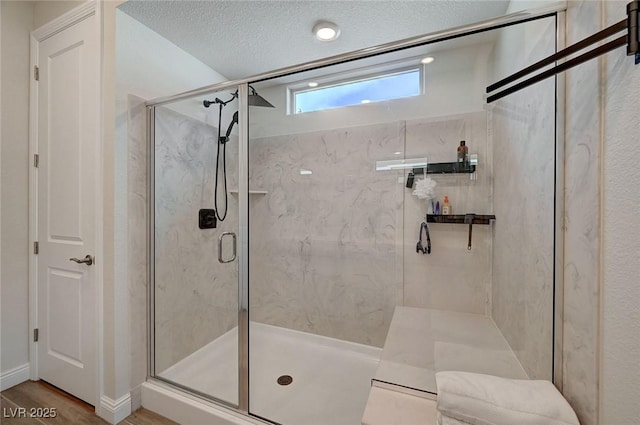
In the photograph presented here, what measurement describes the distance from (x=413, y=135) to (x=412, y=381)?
1621mm

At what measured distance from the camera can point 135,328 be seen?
1.68 meters

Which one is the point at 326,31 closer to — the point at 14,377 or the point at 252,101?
the point at 252,101

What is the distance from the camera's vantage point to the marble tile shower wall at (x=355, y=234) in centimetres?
187

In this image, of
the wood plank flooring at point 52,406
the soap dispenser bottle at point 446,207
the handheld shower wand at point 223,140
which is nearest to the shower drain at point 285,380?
the wood plank flooring at point 52,406

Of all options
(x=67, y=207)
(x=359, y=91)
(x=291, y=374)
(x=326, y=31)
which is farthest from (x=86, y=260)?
(x=359, y=91)

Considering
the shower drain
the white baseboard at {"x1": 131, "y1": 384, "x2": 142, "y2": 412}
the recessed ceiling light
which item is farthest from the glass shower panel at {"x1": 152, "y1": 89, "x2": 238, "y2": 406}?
the recessed ceiling light

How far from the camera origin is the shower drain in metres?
1.81

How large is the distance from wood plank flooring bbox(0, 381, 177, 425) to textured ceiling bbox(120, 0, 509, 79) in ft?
8.31

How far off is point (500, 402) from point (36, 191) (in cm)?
299

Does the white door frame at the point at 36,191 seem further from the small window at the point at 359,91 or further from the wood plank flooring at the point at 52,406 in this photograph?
the small window at the point at 359,91

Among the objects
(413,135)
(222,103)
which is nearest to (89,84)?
(222,103)

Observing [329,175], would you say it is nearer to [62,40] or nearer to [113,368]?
[113,368]

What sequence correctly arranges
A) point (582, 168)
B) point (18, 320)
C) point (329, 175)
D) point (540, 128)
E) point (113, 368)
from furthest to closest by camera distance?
point (329, 175)
point (18, 320)
point (113, 368)
point (540, 128)
point (582, 168)

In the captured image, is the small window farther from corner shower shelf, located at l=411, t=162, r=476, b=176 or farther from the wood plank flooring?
the wood plank flooring
